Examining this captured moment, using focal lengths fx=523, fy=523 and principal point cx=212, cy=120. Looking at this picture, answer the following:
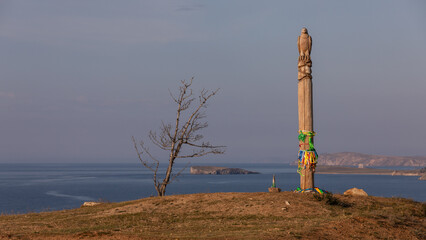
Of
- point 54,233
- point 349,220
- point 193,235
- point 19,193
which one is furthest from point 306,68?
point 19,193

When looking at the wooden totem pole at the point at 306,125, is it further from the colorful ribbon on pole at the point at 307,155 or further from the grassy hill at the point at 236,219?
the grassy hill at the point at 236,219

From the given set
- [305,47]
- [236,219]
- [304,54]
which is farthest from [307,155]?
[236,219]

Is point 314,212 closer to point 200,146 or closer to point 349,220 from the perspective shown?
point 349,220

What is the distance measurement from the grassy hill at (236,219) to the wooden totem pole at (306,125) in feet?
4.22

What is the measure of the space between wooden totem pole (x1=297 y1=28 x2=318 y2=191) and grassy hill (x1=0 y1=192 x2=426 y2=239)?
4.22 feet

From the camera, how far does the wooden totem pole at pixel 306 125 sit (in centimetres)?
2373

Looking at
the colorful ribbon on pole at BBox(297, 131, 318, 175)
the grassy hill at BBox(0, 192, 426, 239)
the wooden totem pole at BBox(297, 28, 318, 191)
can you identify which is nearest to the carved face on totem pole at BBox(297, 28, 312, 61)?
the wooden totem pole at BBox(297, 28, 318, 191)

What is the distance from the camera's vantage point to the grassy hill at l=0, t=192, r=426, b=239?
15938 millimetres

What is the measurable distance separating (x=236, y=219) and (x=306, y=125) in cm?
659

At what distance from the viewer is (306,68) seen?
24047 millimetres

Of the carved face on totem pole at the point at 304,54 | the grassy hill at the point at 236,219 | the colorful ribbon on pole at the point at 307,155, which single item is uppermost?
the carved face on totem pole at the point at 304,54

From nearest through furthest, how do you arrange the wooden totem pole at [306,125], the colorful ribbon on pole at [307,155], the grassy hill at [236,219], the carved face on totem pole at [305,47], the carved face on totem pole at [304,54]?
the grassy hill at [236,219], the colorful ribbon on pole at [307,155], the wooden totem pole at [306,125], the carved face on totem pole at [304,54], the carved face on totem pole at [305,47]

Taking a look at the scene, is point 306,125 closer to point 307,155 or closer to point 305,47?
point 307,155

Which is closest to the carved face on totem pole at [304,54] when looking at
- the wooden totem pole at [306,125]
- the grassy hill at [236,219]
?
the wooden totem pole at [306,125]
